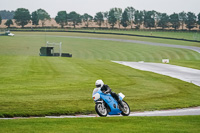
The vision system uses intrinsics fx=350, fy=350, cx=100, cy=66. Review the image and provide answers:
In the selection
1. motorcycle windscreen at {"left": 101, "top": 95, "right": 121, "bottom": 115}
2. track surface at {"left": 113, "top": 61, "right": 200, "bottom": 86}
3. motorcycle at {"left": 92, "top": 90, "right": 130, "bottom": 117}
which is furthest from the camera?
track surface at {"left": 113, "top": 61, "right": 200, "bottom": 86}

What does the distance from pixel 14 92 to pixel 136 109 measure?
7404mm

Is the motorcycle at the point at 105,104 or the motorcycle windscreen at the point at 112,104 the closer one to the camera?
the motorcycle at the point at 105,104

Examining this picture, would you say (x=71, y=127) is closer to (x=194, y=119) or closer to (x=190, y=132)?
(x=190, y=132)

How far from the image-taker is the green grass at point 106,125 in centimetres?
1213

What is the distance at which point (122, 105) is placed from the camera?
1568 centimetres

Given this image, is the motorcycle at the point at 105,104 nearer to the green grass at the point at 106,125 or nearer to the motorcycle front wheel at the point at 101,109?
the motorcycle front wheel at the point at 101,109

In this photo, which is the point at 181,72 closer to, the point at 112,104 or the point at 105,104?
the point at 112,104

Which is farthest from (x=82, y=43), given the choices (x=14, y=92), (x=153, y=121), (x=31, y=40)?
(x=153, y=121)

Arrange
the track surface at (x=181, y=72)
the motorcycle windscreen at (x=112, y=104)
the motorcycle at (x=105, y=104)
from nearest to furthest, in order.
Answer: the motorcycle at (x=105, y=104) < the motorcycle windscreen at (x=112, y=104) < the track surface at (x=181, y=72)

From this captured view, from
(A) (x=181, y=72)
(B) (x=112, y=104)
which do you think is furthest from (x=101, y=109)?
(A) (x=181, y=72)

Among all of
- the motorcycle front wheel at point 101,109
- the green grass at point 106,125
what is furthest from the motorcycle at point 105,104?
the green grass at point 106,125

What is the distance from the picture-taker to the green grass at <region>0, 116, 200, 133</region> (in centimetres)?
1213

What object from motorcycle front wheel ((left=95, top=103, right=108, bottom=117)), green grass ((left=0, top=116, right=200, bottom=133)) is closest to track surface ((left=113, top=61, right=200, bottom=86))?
motorcycle front wheel ((left=95, top=103, right=108, bottom=117))

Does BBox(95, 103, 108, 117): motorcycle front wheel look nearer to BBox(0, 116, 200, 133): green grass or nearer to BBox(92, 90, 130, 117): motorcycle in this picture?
BBox(92, 90, 130, 117): motorcycle
